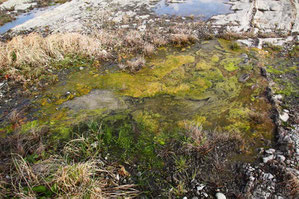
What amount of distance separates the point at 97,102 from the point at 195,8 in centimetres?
950

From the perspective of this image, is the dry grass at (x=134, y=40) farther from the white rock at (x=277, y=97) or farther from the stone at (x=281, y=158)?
the stone at (x=281, y=158)

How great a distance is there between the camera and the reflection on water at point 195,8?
433 inches

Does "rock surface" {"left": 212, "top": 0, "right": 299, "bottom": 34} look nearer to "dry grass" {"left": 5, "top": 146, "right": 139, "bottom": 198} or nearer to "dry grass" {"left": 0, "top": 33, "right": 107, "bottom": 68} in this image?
"dry grass" {"left": 0, "top": 33, "right": 107, "bottom": 68}

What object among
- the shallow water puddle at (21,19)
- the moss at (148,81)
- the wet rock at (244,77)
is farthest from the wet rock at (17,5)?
the wet rock at (244,77)

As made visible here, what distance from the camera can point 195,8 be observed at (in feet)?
38.4

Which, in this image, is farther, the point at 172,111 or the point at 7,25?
the point at 7,25

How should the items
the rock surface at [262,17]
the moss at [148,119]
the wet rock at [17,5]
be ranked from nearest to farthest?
1. the moss at [148,119]
2. the rock surface at [262,17]
3. the wet rock at [17,5]

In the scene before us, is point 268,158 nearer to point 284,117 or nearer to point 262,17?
point 284,117

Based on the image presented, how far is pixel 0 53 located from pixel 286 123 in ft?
26.5

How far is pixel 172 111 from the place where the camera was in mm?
4754

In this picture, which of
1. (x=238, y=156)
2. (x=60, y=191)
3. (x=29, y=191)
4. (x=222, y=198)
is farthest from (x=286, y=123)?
(x=29, y=191)

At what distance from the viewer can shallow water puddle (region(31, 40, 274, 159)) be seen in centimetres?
440

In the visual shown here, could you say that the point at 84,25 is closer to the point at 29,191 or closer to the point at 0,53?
the point at 0,53

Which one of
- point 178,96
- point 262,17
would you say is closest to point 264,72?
point 178,96
